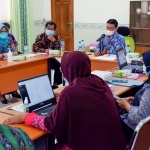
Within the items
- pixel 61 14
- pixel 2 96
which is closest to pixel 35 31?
pixel 61 14

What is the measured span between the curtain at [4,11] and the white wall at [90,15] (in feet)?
3.31

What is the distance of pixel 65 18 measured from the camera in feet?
25.7

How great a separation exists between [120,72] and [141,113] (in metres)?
1.52

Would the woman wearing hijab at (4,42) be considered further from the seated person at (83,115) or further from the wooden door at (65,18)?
the seated person at (83,115)

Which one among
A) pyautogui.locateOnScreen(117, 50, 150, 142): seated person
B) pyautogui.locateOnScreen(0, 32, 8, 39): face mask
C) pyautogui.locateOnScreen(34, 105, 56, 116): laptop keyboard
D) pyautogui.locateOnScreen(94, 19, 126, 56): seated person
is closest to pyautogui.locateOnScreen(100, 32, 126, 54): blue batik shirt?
pyautogui.locateOnScreen(94, 19, 126, 56): seated person

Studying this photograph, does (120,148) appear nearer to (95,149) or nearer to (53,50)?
(95,149)

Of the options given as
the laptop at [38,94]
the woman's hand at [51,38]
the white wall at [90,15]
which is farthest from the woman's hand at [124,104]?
the white wall at [90,15]

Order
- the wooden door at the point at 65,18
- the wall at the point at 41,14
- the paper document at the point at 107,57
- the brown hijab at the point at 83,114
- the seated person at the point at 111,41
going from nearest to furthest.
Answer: the brown hijab at the point at 83,114 → the paper document at the point at 107,57 → the seated person at the point at 111,41 → the wooden door at the point at 65,18 → the wall at the point at 41,14

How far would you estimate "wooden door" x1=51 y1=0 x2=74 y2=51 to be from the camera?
773cm

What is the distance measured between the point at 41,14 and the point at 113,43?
355cm

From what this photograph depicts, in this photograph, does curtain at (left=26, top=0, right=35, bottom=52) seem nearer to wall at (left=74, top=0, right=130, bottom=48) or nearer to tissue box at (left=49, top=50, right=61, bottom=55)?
wall at (left=74, top=0, right=130, bottom=48)

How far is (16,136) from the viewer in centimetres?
155

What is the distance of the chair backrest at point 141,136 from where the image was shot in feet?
5.56

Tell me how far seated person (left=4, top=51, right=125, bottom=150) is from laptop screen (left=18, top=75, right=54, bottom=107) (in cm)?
32
